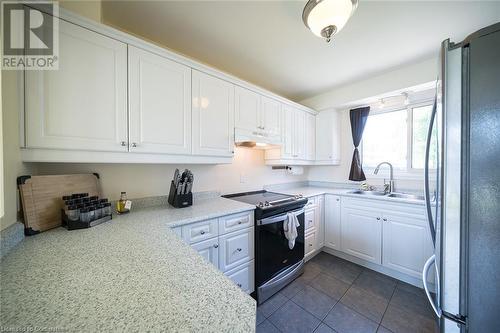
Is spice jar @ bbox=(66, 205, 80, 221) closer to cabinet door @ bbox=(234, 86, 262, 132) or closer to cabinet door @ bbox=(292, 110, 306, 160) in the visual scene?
cabinet door @ bbox=(234, 86, 262, 132)

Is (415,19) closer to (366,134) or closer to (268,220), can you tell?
(366,134)

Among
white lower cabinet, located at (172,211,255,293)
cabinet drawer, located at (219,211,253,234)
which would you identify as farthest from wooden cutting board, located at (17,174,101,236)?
cabinet drawer, located at (219,211,253,234)

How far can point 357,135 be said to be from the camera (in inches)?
109

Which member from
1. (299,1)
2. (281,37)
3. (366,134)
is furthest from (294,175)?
(299,1)

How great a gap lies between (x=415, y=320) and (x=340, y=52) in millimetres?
2516

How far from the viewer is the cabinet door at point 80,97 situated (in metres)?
1.00

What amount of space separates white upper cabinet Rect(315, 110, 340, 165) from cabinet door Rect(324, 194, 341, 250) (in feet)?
2.23

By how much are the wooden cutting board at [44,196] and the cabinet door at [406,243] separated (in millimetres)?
2954

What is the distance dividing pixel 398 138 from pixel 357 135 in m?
0.51

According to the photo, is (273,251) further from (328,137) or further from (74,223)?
(328,137)

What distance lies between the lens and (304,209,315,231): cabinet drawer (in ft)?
7.45

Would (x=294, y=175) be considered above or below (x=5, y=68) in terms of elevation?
below

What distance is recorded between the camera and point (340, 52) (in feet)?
5.97

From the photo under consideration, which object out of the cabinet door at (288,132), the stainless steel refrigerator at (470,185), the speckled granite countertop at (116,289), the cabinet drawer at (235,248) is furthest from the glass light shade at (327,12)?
the cabinet drawer at (235,248)
